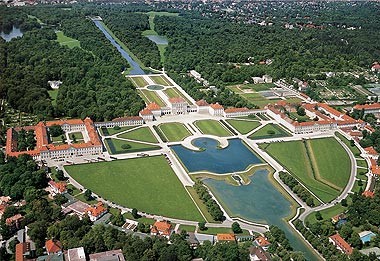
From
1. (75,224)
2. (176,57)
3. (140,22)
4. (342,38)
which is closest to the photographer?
(75,224)

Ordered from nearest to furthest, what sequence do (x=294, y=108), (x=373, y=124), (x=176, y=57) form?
(x=373, y=124) < (x=294, y=108) < (x=176, y=57)

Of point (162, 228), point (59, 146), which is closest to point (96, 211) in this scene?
point (162, 228)

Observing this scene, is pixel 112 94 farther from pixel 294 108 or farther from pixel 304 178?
pixel 304 178

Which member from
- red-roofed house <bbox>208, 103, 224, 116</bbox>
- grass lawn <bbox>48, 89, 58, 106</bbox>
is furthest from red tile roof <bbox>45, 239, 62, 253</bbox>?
grass lawn <bbox>48, 89, 58, 106</bbox>

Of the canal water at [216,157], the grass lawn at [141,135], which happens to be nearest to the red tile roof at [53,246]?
the canal water at [216,157]

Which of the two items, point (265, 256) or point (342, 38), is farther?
point (342, 38)

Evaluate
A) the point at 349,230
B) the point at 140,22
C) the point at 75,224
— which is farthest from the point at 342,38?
the point at 75,224
